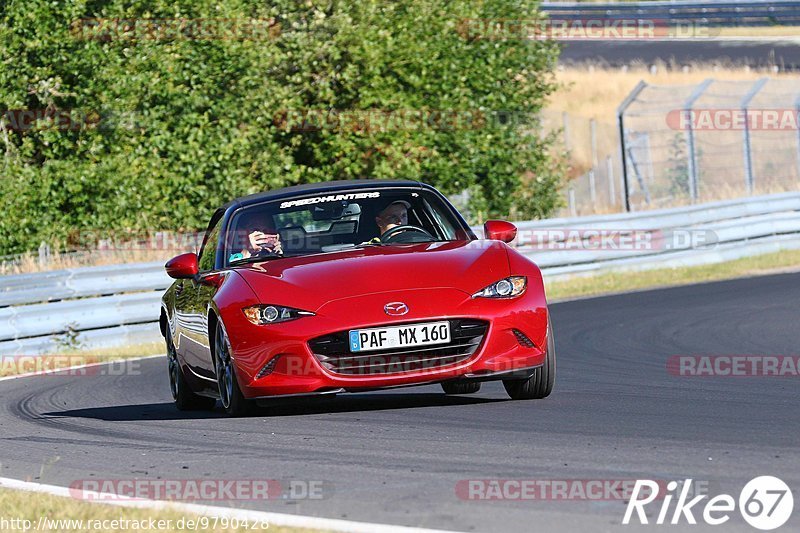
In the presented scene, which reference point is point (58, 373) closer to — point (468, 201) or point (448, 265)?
point (448, 265)

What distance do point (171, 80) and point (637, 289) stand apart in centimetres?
804

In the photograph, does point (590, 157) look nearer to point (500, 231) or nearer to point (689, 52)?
point (689, 52)

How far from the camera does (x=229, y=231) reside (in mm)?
9898

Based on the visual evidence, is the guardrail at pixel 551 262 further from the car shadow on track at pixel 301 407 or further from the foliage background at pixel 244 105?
the car shadow on track at pixel 301 407

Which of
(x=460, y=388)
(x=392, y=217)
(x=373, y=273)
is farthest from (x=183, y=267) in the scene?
(x=460, y=388)

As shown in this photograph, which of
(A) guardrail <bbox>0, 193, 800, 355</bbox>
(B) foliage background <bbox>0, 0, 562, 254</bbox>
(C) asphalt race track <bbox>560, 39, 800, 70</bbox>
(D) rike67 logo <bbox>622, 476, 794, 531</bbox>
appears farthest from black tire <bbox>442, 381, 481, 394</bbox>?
(C) asphalt race track <bbox>560, 39, 800, 70</bbox>

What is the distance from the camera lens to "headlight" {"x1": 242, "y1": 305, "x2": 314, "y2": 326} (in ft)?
27.5

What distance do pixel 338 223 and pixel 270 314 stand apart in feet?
4.52

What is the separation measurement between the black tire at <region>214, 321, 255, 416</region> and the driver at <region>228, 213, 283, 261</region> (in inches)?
26.2

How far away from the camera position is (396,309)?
8.22m

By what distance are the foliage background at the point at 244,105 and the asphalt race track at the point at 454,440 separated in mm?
10505

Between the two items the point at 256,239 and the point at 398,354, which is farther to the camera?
the point at 256,239

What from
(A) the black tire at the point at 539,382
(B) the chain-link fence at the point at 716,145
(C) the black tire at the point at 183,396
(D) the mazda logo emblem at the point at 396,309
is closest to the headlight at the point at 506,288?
(A) the black tire at the point at 539,382

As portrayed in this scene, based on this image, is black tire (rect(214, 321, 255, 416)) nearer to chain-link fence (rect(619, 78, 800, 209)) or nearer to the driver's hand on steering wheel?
the driver's hand on steering wheel
